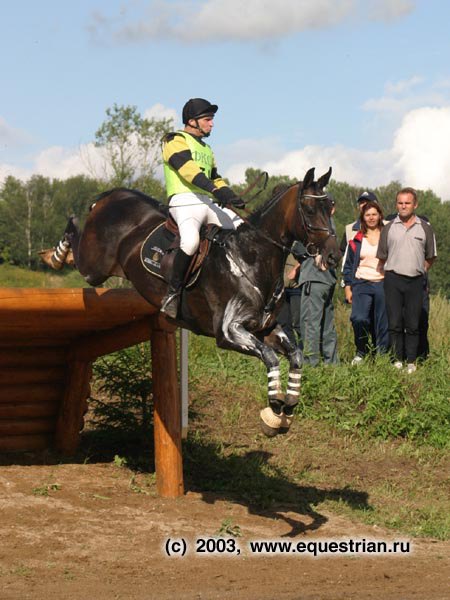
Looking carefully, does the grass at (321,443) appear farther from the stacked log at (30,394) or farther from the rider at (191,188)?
the rider at (191,188)

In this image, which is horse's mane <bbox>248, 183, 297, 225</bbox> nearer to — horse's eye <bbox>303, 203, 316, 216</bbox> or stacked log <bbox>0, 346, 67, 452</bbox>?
horse's eye <bbox>303, 203, 316, 216</bbox>

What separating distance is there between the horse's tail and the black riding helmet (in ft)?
6.72

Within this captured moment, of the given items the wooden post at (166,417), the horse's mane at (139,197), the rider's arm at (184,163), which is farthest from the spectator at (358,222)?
the rider's arm at (184,163)

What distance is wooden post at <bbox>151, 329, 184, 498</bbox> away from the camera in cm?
973

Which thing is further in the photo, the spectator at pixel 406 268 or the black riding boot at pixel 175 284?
the spectator at pixel 406 268

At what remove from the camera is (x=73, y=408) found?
10.9 metres

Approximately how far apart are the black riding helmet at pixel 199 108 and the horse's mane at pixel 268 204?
956 mm

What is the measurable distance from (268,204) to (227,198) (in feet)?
1.56

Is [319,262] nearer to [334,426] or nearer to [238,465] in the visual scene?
[238,465]

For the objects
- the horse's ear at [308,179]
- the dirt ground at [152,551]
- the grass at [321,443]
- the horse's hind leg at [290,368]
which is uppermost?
the horse's ear at [308,179]

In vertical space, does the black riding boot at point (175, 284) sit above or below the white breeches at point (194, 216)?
below

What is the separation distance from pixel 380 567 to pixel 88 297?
3559 millimetres

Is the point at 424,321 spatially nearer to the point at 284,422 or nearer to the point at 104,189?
the point at 284,422

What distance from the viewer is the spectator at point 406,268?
12.8 metres
